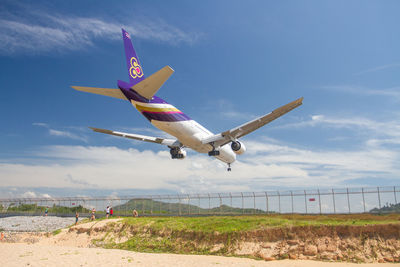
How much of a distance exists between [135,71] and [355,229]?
22.2 m

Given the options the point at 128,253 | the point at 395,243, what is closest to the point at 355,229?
the point at 395,243

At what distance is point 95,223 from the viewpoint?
33281 mm

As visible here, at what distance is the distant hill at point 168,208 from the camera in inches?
1459

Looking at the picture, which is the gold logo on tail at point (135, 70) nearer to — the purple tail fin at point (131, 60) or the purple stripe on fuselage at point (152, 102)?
the purple tail fin at point (131, 60)

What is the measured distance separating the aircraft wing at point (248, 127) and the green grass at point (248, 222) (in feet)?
25.1

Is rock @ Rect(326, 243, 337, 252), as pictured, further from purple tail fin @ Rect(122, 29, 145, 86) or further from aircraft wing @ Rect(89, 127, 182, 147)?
purple tail fin @ Rect(122, 29, 145, 86)

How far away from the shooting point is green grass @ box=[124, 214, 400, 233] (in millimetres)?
21406

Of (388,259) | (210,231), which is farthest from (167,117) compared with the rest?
(388,259)

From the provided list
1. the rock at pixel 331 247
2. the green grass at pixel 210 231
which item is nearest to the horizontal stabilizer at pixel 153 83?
the green grass at pixel 210 231

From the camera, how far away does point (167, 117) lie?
2789 cm

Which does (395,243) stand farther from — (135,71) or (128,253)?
(135,71)

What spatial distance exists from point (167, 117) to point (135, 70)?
5.65 m

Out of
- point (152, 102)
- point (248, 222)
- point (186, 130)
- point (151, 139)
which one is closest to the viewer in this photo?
point (248, 222)

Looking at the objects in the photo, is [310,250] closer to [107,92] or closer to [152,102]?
[152,102]
